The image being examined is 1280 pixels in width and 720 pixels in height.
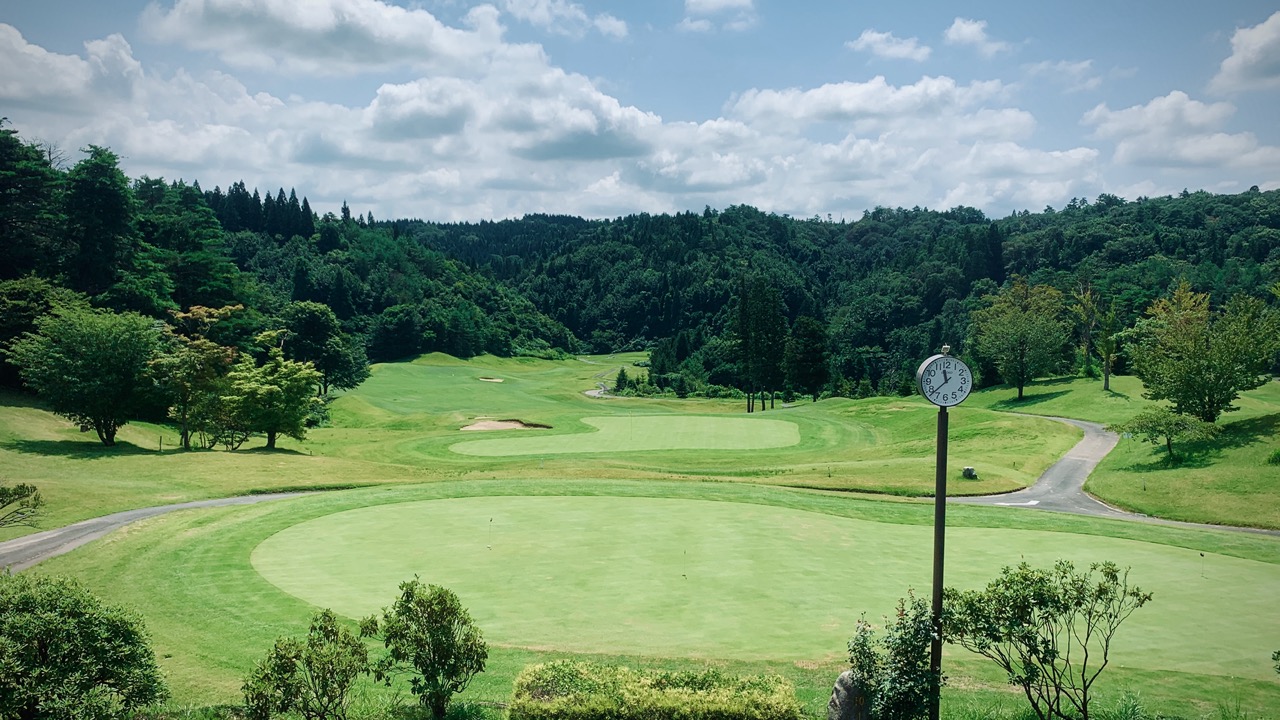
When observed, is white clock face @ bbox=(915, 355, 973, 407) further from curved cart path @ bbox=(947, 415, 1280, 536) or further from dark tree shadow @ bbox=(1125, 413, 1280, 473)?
dark tree shadow @ bbox=(1125, 413, 1280, 473)

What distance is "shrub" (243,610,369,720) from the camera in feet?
31.9

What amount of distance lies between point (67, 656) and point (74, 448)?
37176mm

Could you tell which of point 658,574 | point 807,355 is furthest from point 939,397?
point 807,355

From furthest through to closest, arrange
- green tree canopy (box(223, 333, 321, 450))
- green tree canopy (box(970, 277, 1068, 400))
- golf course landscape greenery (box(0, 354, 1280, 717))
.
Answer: green tree canopy (box(970, 277, 1068, 400)) < green tree canopy (box(223, 333, 321, 450)) < golf course landscape greenery (box(0, 354, 1280, 717))

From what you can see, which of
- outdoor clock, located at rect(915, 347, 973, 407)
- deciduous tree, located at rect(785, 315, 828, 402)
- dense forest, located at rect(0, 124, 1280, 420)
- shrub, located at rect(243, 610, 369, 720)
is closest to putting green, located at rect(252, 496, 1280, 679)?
shrub, located at rect(243, 610, 369, 720)

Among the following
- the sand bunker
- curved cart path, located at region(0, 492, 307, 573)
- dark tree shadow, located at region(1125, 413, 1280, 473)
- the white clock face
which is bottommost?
curved cart path, located at region(0, 492, 307, 573)

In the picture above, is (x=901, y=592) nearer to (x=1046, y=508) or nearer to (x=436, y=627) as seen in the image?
(x=436, y=627)

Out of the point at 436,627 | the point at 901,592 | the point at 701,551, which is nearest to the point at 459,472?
the point at 701,551

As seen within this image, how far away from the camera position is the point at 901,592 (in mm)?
17453

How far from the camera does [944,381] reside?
10.5 metres

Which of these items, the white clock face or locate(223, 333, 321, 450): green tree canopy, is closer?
the white clock face

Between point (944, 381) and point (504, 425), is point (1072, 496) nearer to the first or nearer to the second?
point (944, 381)

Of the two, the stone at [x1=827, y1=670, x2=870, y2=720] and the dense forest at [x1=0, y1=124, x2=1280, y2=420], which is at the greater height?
the dense forest at [x1=0, y1=124, x2=1280, y2=420]

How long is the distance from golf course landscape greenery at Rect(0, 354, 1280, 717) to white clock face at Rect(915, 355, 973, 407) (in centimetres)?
533
